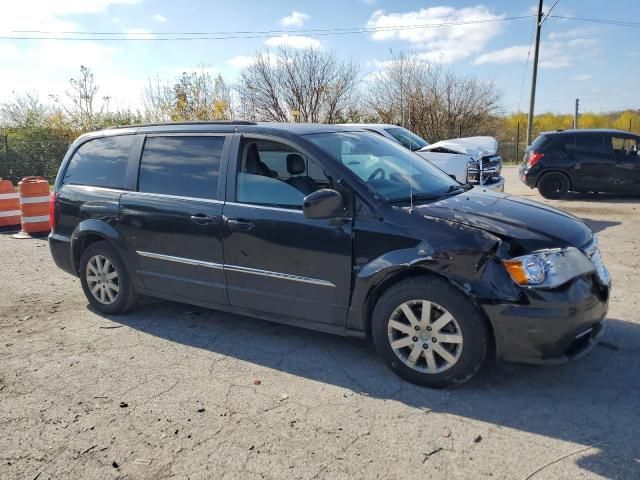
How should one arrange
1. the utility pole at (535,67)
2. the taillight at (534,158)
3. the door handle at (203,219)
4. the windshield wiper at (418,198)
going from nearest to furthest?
the windshield wiper at (418,198) → the door handle at (203,219) → the taillight at (534,158) → the utility pole at (535,67)

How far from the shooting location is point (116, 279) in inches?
203

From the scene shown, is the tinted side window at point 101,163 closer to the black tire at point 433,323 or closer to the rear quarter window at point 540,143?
the black tire at point 433,323

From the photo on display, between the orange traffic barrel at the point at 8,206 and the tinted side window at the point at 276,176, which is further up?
the tinted side window at the point at 276,176

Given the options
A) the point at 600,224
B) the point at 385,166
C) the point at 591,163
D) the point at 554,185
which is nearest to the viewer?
the point at 385,166

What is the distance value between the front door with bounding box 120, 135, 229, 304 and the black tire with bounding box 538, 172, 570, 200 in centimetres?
1048

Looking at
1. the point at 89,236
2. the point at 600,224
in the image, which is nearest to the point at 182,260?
the point at 89,236

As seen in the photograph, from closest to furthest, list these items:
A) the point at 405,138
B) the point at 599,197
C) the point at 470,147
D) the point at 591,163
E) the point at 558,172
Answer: the point at 470,147
the point at 405,138
the point at 591,163
the point at 558,172
the point at 599,197

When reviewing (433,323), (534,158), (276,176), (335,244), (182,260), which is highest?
(276,176)

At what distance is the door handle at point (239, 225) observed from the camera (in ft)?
13.7

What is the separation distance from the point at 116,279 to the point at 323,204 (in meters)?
2.57

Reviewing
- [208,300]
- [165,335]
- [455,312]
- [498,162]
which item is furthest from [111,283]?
[498,162]

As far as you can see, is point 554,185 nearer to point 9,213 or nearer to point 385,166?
point 385,166

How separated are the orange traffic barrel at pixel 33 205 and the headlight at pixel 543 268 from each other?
878 cm

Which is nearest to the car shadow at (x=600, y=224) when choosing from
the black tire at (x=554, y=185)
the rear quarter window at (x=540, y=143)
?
the black tire at (x=554, y=185)
